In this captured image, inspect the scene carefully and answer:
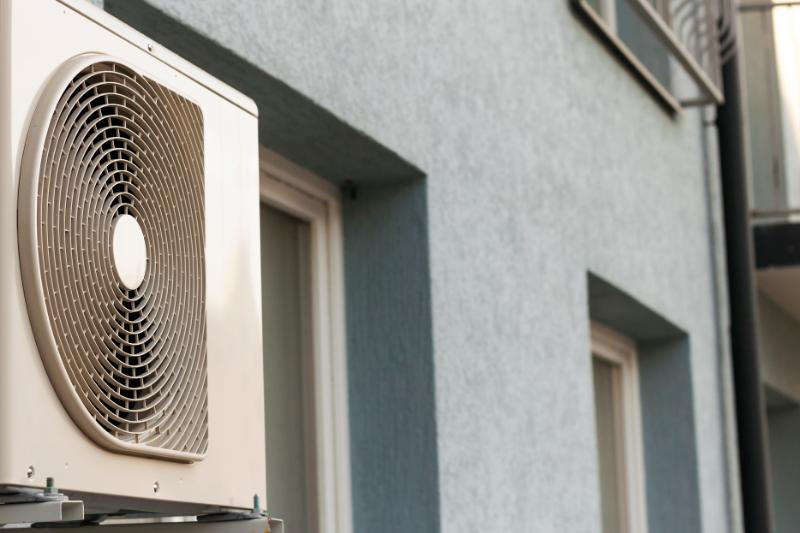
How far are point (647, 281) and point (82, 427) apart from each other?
4633mm

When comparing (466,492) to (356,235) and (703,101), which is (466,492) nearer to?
(356,235)

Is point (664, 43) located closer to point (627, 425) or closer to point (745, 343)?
point (627, 425)

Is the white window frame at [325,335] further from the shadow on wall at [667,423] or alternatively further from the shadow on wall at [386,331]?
the shadow on wall at [667,423]

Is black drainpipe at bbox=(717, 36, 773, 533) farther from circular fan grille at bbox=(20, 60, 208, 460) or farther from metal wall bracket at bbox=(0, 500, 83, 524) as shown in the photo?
metal wall bracket at bbox=(0, 500, 83, 524)

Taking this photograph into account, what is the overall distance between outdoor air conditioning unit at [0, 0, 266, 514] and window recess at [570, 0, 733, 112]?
11.6 feet

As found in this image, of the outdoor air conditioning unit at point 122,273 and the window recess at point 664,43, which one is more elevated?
the window recess at point 664,43

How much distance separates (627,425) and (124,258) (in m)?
4.89

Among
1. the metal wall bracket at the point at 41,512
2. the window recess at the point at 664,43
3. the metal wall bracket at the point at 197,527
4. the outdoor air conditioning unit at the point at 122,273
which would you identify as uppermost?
the window recess at the point at 664,43

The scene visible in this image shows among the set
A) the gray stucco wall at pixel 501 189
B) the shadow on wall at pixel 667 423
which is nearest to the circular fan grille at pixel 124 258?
the gray stucco wall at pixel 501 189

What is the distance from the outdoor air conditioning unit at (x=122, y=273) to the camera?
1779mm

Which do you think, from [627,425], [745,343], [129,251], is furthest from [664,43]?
[129,251]

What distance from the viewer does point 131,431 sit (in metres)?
1.97

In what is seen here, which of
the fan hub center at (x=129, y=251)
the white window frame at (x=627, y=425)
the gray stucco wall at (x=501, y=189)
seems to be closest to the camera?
the fan hub center at (x=129, y=251)

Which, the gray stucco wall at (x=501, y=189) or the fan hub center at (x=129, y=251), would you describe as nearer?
the fan hub center at (x=129, y=251)
